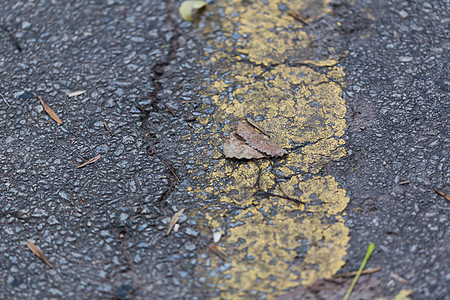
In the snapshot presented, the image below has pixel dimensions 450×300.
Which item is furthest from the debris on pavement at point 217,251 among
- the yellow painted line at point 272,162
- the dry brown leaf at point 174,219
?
the dry brown leaf at point 174,219

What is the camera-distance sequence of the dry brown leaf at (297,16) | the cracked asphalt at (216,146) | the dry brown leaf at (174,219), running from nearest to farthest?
the cracked asphalt at (216,146) < the dry brown leaf at (174,219) < the dry brown leaf at (297,16)

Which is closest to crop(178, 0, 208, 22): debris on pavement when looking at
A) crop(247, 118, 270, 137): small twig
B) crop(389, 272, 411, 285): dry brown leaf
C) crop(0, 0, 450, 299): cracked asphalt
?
crop(0, 0, 450, 299): cracked asphalt

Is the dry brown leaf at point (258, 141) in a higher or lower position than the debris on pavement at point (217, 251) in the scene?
higher

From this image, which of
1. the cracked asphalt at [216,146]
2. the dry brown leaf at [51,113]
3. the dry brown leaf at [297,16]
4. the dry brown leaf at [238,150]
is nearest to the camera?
the cracked asphalt at [216,146]

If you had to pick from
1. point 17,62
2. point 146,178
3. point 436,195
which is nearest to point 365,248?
point 436,195

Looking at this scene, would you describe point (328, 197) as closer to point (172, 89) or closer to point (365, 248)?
point (365, 248)

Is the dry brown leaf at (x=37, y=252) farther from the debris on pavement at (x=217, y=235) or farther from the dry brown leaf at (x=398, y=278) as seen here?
the dry brown leaf at (x=398, y=278)

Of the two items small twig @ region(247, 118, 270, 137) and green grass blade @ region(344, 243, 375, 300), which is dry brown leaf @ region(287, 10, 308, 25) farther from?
green grass blade @ region(344, 243, 375, 300)

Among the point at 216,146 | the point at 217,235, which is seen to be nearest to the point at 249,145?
the point at 216,146

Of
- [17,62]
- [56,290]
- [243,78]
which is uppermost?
[17,62]
